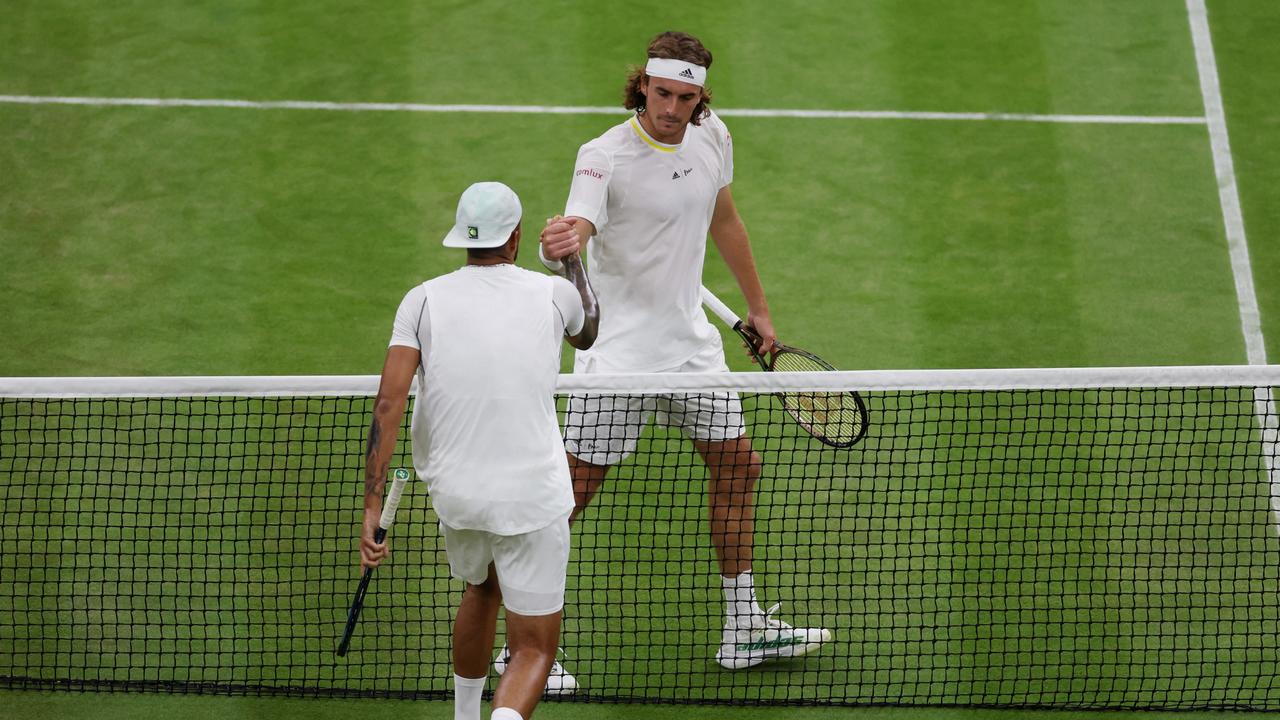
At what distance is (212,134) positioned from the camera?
10.6 meters

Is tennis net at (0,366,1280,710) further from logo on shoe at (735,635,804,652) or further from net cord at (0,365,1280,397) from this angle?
logo on shoe at (735,635,804,652)

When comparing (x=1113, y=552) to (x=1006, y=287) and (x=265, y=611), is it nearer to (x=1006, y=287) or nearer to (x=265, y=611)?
(x=1006, y=287)

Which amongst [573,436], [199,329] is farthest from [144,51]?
[573,436]

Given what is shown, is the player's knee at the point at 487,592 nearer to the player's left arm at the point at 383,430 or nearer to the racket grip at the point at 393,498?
the racket grip at the point at 393,498

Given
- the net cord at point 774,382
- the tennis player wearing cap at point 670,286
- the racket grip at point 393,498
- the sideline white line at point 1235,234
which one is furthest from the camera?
the sideline white line at point 1235,234

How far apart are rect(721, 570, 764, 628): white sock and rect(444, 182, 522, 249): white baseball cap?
6.98 feet

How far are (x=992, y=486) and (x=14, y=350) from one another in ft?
17.1

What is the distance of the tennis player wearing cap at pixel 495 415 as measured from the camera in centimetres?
550

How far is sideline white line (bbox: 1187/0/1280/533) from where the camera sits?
331 inches

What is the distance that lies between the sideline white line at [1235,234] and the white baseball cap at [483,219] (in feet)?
13.5

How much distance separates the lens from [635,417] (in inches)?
271

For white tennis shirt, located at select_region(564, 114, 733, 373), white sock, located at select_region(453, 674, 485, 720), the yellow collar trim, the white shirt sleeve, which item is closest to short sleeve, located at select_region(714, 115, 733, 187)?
white tennis shirt, located at select_region(564, 114, 733, 373)

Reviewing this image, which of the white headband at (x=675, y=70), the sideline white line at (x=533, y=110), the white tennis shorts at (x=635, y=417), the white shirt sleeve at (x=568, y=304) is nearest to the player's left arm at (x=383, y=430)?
the white shirt sleeve at (x=568, y=304)

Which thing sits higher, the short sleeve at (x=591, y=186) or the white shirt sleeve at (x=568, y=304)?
the short sleeve at (x=591, y=186)
